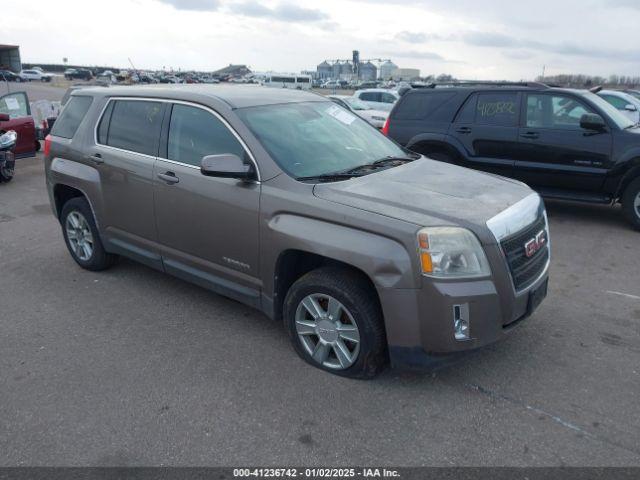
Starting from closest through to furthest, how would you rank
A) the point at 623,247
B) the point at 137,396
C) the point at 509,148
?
the point at 137,396 → the point at 623,247 → the point at 509,148

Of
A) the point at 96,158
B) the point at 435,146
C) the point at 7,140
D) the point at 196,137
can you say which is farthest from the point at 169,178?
the point at 7,140

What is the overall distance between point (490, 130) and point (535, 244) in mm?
4652

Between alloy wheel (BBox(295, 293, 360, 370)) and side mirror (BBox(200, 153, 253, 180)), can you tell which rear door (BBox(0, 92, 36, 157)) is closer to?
side mirror (BBox(200, 153, 253, 180))

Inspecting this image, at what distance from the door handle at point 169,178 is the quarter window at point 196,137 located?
13 cm

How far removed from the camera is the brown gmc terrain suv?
3150mm

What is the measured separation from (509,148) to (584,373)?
4.75 m

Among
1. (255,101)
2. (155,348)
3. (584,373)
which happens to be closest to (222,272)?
(155,348)

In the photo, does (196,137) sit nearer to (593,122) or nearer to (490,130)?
(490,130)

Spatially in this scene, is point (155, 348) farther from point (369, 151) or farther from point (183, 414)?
point (369, 151)

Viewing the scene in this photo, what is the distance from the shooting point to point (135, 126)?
4773 millimetres

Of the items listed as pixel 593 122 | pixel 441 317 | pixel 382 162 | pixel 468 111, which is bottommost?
pixel 441 317

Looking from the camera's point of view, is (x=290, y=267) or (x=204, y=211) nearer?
(x=290, y=267)

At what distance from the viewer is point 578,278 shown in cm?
538

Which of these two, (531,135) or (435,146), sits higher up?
(531,135)
